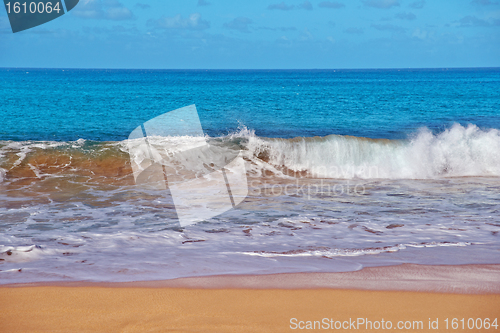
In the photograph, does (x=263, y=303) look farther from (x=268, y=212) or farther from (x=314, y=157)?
(x=314, y=157)

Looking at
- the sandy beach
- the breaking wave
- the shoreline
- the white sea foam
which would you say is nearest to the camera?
the sandy beach

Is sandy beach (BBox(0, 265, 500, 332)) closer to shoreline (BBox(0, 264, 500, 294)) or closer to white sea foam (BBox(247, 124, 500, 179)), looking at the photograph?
shoreline (BBox(0, 264, 500, 294))

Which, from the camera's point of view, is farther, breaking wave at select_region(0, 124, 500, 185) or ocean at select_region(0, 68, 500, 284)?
breaking wave at select_region(0, 124, 500, 185)

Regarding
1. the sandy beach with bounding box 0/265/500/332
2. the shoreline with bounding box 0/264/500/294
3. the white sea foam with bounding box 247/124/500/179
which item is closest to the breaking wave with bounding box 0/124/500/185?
the white sea foam with bounding box 247/124/500/179

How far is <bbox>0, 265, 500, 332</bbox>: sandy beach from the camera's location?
119 inches

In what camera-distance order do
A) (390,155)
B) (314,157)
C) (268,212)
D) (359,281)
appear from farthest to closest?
(314,157) < (390,155) < (268,212) < (359,281)

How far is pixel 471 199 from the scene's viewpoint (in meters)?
7.32

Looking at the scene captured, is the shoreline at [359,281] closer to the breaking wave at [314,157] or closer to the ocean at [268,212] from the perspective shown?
the ocean at [268,212]

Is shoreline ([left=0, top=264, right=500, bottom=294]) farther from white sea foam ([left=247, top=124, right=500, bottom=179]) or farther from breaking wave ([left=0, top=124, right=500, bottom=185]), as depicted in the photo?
white sea foam ([left=247, top=124, right=500, bottom=179])

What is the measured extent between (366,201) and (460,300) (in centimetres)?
387

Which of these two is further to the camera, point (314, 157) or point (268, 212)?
point (314, 157)

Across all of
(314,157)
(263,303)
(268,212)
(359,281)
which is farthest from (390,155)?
(263,303)

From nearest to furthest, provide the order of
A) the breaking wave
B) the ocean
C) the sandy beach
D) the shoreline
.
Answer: the sandy beach
the shoreline
the ocean
the breaking wave

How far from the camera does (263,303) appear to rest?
11.0 feet
